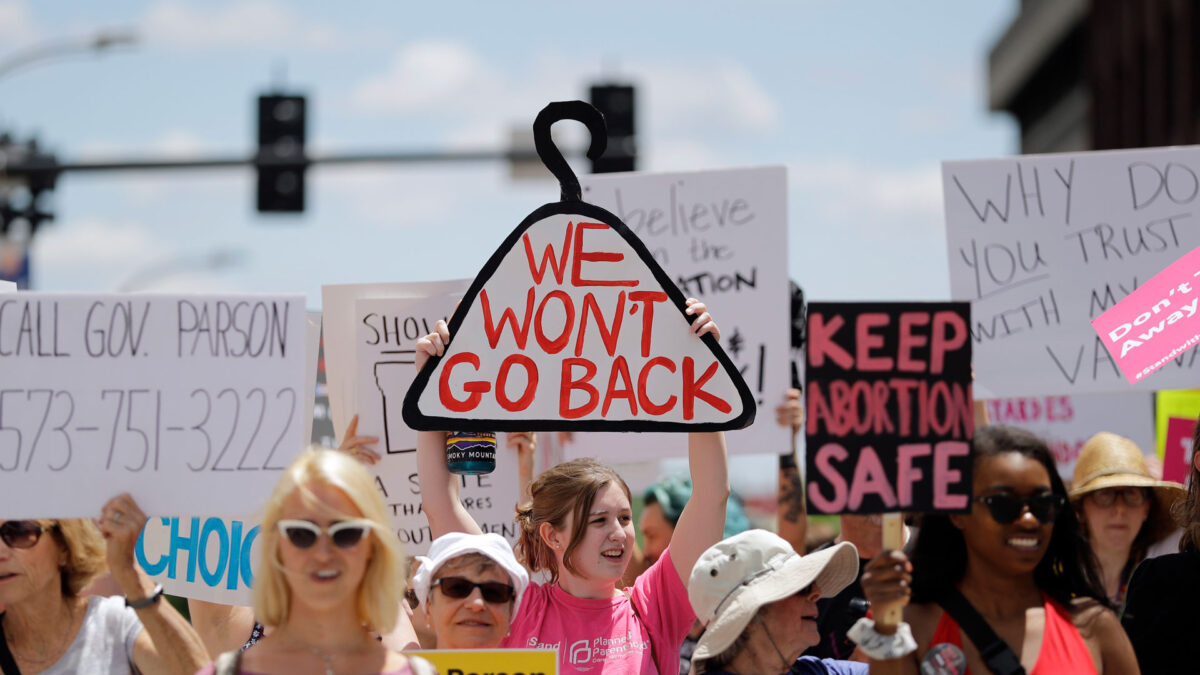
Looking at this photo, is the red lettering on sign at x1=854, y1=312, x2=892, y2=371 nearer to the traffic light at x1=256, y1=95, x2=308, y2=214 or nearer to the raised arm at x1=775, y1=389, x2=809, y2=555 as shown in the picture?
the raised arm at x1=775, y1=389, x2=809, y2=555

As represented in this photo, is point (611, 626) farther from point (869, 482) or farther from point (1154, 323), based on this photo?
point (1154, 323)

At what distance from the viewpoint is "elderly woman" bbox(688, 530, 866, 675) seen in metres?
3.43

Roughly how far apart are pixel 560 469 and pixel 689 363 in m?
0.55

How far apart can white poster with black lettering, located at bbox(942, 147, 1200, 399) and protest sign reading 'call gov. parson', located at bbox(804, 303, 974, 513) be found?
1.95m

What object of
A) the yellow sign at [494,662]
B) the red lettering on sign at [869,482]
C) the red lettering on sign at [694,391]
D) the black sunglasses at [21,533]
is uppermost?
the red lettering on sign at [694,391]

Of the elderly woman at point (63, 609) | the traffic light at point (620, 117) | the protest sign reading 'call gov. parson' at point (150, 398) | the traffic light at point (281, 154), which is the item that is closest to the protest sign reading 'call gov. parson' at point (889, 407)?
the protest sign reading 'call gov. parson' at point (150, 398)

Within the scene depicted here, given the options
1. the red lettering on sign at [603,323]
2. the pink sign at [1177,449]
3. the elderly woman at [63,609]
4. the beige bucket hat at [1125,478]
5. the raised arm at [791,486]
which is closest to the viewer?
the elderly woman at [63,609]

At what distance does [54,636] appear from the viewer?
3666 mm

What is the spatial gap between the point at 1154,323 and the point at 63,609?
Answer: 2.91m

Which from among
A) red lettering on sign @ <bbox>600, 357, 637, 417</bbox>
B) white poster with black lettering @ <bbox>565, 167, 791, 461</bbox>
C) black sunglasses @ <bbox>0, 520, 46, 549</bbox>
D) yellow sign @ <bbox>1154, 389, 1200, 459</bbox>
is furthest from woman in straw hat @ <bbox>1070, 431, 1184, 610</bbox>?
black sunglasses @ <bbox>0, 520, 46, 549</bbox>

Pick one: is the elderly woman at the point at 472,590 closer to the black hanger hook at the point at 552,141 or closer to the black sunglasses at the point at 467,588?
the black sunglasses at the point at 467,588

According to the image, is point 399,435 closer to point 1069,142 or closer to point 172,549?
point 172,549

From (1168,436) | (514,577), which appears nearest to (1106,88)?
(1168,436)

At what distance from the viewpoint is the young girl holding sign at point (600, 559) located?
12.8ft
